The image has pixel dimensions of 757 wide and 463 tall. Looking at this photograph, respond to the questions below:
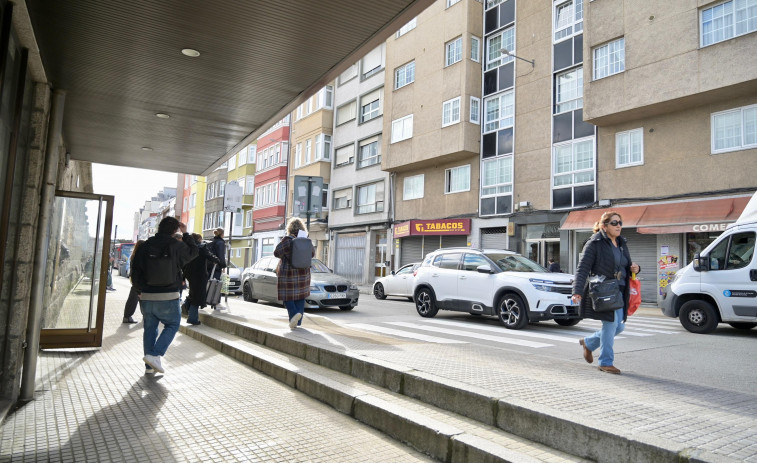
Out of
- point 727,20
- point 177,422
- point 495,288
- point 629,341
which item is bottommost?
point 177,422

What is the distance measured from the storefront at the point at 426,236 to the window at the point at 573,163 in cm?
520

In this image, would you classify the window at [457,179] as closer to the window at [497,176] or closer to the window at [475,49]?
the window at [497,176]

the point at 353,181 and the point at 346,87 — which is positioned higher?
the point at 346,87

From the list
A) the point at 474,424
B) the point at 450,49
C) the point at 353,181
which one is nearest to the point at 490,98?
the point at 450,49

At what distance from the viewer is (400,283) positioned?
18.7 metres

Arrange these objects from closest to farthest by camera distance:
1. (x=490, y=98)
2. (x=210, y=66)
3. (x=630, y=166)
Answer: (x=210, y=66) < (x=630, y=166) < (x=490, y=98)

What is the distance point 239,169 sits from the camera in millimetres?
48469

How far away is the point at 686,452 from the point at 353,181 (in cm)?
3234

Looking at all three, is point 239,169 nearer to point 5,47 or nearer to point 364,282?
point 364,282

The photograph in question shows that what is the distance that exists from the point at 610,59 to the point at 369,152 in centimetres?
1671

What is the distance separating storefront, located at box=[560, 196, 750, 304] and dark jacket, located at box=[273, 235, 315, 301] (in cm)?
1369

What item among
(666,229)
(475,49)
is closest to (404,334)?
(666,229)

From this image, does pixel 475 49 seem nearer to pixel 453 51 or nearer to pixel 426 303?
pixel 453 51

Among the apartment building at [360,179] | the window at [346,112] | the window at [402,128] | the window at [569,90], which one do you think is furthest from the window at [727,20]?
the window at [346,112]
